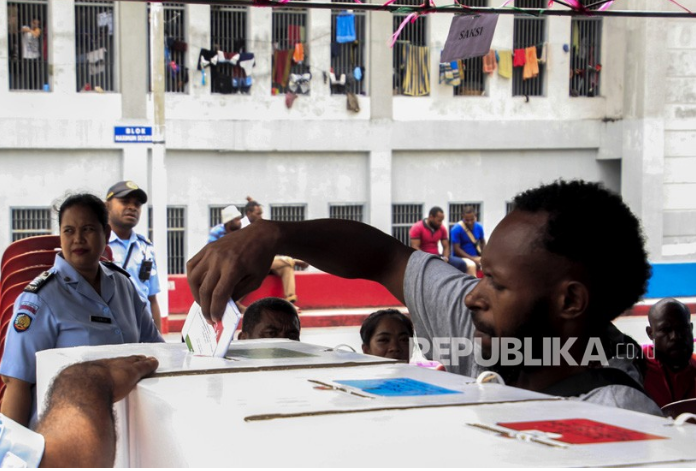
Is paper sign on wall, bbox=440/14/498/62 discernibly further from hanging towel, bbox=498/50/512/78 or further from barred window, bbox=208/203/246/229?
hanging towel, bbox=498/50/512/78

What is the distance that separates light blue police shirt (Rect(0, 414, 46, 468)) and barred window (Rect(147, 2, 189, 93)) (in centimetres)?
1636

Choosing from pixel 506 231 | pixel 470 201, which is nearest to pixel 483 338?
pixel 506 231

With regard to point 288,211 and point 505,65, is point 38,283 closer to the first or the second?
point 288,211

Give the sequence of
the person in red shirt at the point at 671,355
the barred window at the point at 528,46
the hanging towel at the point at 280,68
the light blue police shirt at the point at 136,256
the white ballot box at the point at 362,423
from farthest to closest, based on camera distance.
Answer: the barred window at the point at 528,46
the hanging towel at the point at 280,68
the light blue police shirt at the point at 136,256
the person in red shirt at the point at 671,355
the white ballot box at the point at 362,423

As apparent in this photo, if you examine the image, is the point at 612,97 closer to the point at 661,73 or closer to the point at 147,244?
the point at 661,73

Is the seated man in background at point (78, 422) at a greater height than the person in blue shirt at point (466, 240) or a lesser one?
greater

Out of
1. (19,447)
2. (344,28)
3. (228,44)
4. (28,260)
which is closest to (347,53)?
(344,28)

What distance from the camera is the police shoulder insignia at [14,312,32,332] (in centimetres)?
382

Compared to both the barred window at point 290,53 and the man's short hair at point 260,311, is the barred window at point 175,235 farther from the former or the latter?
the man's short hair at point 260,311

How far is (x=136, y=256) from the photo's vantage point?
6.79m

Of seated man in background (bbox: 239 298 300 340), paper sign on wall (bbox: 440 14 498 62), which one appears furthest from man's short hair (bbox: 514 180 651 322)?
paper sign on wall (bbox: 440 14 498 62)

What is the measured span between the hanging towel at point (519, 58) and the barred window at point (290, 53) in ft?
13.4

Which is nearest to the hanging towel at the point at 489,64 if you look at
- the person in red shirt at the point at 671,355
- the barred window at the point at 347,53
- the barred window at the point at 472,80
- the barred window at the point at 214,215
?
the barred window at the point at 472,80

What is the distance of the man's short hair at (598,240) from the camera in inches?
65.1
